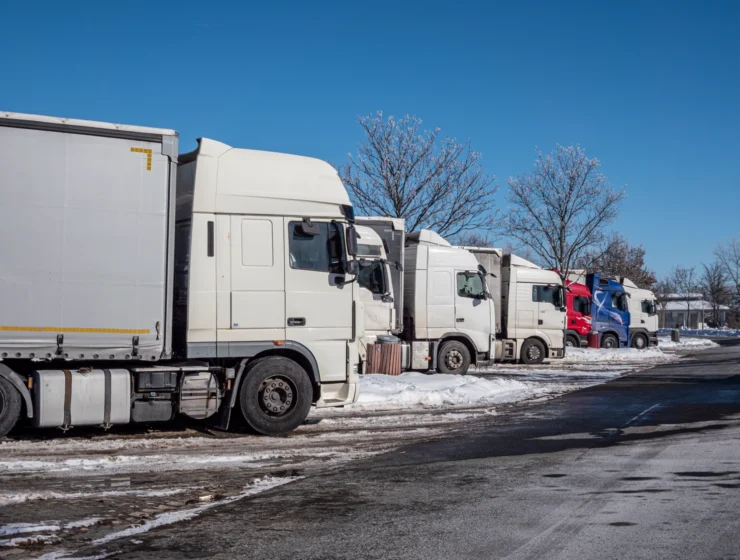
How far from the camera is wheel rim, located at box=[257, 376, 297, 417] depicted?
11.0 m

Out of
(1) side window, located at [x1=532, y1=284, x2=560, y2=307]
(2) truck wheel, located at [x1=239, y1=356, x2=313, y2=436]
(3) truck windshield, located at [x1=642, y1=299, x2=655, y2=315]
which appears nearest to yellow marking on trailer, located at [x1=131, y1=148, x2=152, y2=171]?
(2) truck wheel, located at [x1=239, y1=356, x2=313, y2=436]

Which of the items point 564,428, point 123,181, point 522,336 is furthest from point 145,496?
point 522,336

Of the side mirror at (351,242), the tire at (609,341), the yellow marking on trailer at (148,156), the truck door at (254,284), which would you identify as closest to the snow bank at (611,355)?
the tire at (609,341)

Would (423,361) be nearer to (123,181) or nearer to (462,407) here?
(462,407)

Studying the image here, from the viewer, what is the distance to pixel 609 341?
37.8m

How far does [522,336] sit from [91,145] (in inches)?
797

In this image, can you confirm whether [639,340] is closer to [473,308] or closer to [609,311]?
[609,311]

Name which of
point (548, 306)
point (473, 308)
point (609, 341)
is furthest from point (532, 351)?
point (609, 341)

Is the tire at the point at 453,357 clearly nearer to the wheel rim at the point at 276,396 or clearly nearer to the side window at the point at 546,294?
the side window at the point at 546,294

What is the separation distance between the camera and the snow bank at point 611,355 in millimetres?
31964

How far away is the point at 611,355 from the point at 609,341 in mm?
4351

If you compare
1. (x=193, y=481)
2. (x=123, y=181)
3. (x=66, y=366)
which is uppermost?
(x=123, y=181)

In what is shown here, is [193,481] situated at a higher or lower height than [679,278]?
lower

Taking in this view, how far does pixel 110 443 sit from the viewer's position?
10.4 meters
